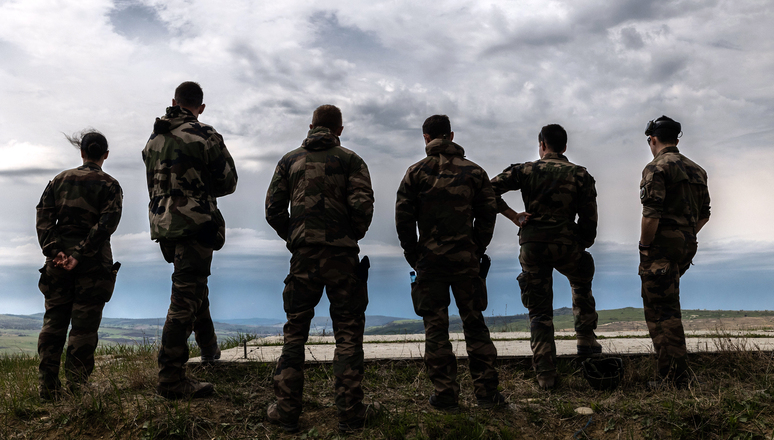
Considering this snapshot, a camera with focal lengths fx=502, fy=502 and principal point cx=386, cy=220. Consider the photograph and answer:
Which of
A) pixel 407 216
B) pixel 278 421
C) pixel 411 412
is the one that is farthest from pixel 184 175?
pixel 411 412

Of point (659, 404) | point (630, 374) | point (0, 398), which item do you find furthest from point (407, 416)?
point (0, 398)

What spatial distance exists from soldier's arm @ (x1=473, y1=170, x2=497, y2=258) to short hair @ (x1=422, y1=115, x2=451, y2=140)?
597 mm

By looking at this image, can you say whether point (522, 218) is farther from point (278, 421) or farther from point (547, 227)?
point (278, 421)

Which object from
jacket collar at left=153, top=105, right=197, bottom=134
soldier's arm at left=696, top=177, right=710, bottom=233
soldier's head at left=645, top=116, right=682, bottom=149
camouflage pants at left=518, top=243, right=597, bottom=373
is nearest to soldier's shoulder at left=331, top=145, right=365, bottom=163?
jacket collar at left=153, top=105, right=197, bottom=134

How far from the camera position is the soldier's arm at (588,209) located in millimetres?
5457

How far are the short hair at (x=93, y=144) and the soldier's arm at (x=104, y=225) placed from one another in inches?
18.4

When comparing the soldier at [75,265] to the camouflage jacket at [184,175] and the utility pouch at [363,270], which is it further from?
the utility pouch at [363,270]

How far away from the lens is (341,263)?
4.30 metres

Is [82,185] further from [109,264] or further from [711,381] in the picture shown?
[711,381]

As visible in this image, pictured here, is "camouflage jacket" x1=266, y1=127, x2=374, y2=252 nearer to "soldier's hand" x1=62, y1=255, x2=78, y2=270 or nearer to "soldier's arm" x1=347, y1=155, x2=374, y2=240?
"soldier's arm" x1=347, y1=155, x2=374, y2=240

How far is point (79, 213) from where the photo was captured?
537 centimetres

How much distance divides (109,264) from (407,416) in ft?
11.7

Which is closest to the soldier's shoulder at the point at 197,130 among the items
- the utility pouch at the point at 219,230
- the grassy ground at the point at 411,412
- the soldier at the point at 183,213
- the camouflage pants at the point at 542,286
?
the soldier at the point at 183,213

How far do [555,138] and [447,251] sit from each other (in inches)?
82.6
